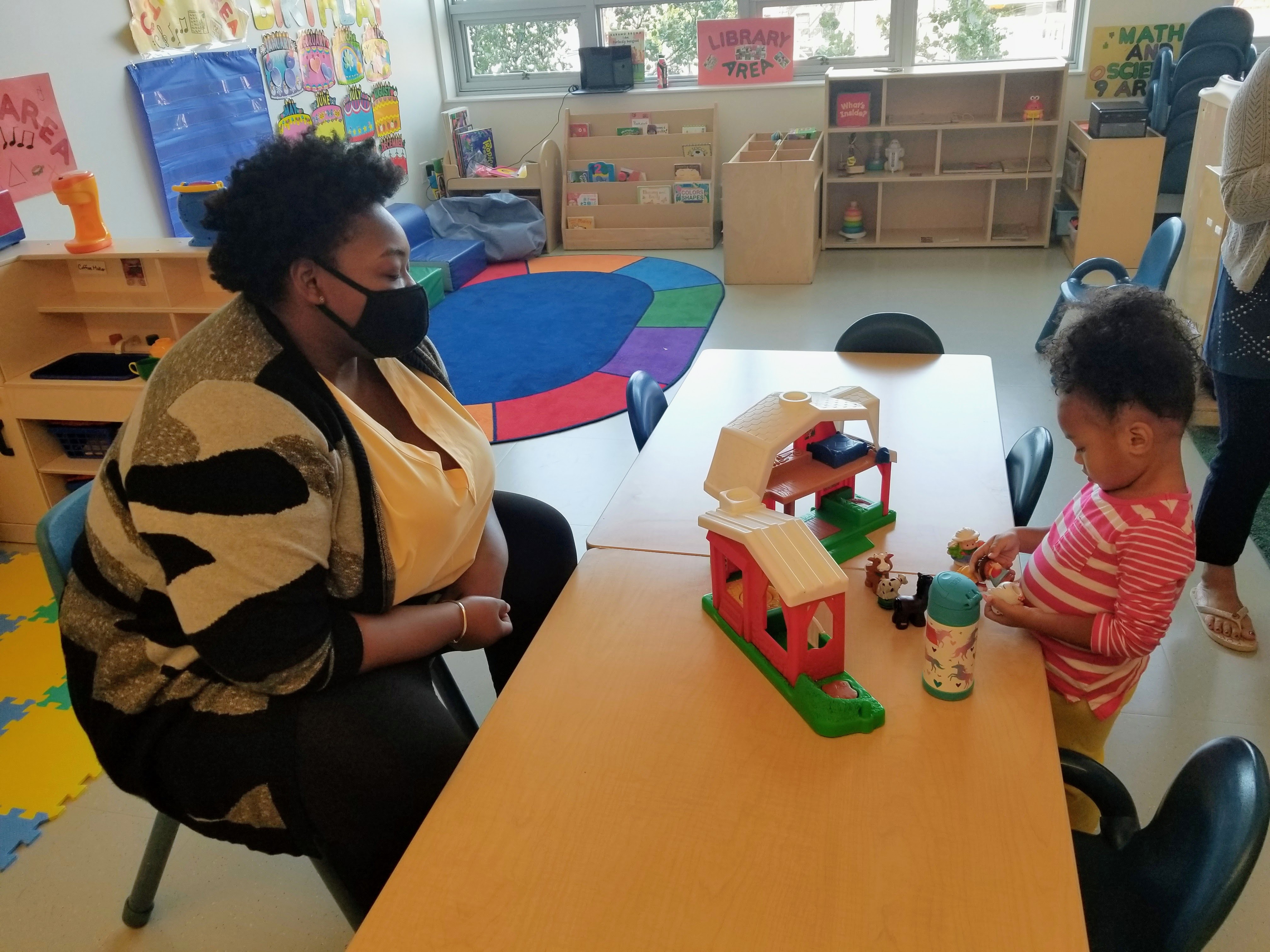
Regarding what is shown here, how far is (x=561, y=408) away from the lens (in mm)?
3600

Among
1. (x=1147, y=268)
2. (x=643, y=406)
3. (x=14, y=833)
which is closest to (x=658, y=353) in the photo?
(x=1147, y=268)

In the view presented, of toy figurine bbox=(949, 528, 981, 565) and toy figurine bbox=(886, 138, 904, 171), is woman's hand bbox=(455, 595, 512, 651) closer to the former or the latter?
toy figurine bbox=(949, 528, 981, 565)

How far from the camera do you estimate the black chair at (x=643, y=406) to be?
199 cm

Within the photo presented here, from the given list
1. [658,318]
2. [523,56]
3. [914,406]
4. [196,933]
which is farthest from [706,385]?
[523,56]

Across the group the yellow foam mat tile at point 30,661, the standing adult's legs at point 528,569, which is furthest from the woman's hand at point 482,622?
the yellow foam mat tile at point 30,661

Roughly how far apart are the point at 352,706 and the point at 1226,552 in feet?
6.42

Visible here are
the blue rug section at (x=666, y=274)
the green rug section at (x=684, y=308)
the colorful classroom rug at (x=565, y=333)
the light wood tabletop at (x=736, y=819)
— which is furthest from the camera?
the blue rug section at (x=666, y=274)

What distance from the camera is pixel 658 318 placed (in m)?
4.49

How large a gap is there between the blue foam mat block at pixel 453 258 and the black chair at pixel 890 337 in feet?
10.4

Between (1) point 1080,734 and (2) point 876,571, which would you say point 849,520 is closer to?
(2) point 876,571

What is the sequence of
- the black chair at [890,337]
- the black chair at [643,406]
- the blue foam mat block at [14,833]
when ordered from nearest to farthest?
the blue foam mat block at [14,833] → the black chair at [643,406] → the black chair at [890,337]

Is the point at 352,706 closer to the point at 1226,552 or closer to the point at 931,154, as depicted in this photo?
the point at 1226,552

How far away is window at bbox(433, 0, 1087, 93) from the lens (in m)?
5.39

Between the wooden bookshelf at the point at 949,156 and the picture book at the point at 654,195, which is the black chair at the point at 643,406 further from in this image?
the picture book at the point at 654,195
